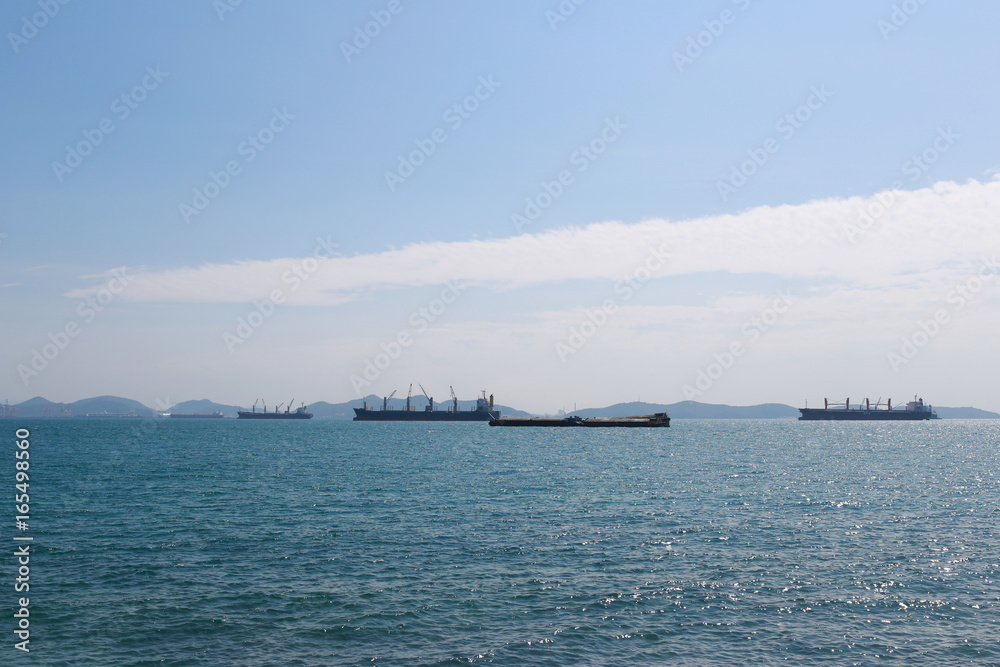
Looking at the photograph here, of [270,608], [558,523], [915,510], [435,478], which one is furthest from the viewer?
[435,478]

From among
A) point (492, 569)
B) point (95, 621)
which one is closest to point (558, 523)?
point (492, 569)

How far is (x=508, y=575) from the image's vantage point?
107ft

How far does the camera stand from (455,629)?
2581cm

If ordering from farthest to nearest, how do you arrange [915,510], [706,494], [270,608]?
[706,494], [915,510], [270,608]

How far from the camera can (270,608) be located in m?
27.8

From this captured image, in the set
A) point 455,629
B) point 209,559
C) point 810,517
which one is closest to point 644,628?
point 455,629

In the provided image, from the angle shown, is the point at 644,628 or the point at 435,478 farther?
the point at 435,478

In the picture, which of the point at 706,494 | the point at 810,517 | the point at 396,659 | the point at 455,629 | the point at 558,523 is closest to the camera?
the point at 396,659

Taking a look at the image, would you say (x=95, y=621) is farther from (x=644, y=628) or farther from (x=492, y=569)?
(x=644, y=628)

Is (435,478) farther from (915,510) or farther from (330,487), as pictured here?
(915,510)

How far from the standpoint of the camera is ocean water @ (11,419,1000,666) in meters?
24.2

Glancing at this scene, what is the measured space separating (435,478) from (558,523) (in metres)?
29.9

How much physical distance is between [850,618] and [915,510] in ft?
105

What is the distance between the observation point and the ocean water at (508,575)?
79.3 ft
